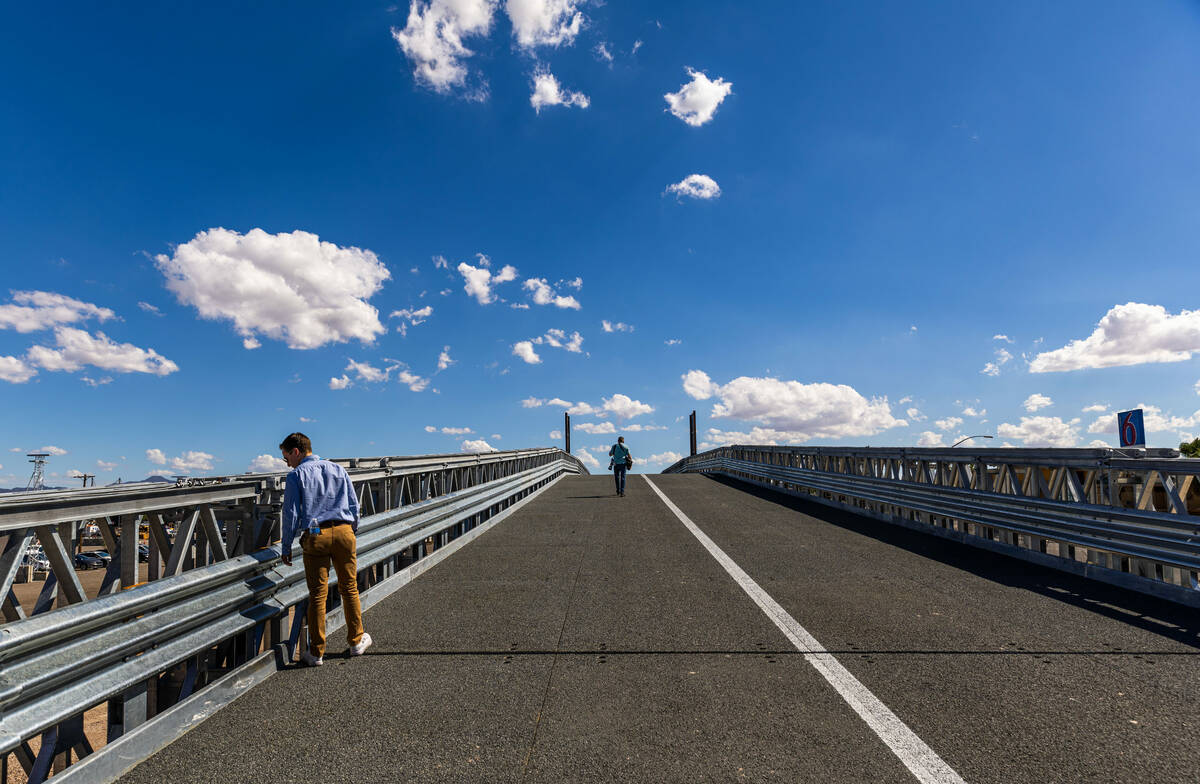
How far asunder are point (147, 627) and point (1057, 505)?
8.84m

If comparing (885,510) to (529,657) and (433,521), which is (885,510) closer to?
(433,521)

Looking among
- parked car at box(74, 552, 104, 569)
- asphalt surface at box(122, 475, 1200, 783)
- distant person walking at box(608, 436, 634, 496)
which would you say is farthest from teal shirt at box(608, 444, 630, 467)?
parked car at box(74, 552, 104, 569)

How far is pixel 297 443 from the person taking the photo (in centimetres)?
518

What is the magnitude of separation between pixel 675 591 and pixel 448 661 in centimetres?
271

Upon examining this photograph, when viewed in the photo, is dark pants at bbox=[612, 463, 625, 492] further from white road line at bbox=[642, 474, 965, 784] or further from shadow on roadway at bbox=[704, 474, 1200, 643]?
white road line at bbox=[642, 474, 965, 784]

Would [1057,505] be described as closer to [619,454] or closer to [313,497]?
[313,497]

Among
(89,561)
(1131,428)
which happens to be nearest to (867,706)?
(1131,428)

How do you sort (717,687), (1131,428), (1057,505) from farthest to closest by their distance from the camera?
(1131,428), (1057,505), (717,687)

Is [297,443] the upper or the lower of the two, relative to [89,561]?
upper

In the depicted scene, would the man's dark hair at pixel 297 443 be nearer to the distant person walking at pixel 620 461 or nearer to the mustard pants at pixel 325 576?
the mustard pants at pixel 325 576

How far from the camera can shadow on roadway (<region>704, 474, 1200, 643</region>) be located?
5605 millimetres

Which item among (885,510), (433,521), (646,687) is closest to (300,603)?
(646,687)

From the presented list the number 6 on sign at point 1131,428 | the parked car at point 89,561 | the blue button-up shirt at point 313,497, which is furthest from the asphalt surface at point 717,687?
the parked car at point 89,561

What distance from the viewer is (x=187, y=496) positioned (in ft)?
14.0
